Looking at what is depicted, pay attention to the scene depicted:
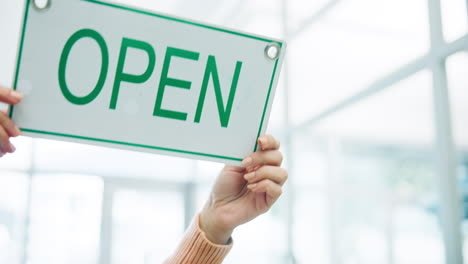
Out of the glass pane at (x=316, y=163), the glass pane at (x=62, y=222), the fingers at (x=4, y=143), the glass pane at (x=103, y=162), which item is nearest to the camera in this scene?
the fingers at (x=4, y=143)

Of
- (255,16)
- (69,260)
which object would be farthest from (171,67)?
(69,260)

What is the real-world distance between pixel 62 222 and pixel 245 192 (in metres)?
4.82

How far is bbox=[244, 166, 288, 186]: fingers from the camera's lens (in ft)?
3.11

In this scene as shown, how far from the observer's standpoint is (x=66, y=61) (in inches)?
33.2

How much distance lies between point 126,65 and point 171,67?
0.27 ft

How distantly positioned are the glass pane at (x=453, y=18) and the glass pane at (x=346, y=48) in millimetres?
564

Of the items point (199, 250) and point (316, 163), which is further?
point (316, 163)

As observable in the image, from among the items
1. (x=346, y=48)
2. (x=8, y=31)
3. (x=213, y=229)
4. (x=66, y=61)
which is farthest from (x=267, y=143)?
(x=8, y=31)

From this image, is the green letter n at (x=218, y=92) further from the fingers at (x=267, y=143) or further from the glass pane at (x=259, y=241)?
the glass pane at (x=259, y=241)

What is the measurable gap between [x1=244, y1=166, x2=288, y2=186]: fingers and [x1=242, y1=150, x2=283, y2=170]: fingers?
1 centimetres

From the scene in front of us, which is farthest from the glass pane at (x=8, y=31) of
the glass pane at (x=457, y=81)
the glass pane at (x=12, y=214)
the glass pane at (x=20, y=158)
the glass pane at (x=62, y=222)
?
the glass pane at (x=457, y=81)

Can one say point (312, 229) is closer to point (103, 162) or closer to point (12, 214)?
point (103, 162)

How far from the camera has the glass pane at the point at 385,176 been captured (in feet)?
20.3

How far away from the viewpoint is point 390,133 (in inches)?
293
